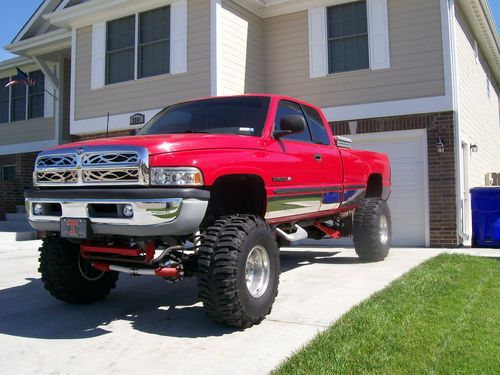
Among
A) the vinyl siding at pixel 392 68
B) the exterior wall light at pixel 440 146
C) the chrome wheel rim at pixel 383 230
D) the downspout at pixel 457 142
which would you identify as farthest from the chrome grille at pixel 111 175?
the vinyl siding at pixel 392 68

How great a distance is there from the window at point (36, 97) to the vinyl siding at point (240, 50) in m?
8.07

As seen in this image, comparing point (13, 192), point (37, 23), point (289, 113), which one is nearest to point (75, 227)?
point (289, 113)

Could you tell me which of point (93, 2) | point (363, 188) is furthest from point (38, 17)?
point (363, 188)

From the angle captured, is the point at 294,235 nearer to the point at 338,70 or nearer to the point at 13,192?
the point at 338,70

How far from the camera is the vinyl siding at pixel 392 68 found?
9953 millimetres

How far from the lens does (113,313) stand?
4.81m

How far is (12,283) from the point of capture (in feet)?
20.7

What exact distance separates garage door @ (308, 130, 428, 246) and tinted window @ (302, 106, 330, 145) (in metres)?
4.10

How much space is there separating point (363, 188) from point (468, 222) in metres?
4.97

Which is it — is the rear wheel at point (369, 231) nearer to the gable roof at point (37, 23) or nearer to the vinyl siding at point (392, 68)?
the vinyl siding at point (392, 68)

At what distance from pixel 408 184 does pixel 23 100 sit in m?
13.3

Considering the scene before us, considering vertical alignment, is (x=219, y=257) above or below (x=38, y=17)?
below

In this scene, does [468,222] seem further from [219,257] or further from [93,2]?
[93,2]

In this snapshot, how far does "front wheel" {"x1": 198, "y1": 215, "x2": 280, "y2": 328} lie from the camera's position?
387 centimetres
